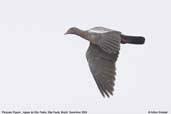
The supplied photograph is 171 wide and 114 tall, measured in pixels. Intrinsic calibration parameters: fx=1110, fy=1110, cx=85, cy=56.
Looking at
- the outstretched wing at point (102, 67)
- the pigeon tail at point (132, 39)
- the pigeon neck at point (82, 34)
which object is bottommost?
the outstretched wing at point (102, 67)

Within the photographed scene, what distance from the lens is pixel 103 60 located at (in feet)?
91.8

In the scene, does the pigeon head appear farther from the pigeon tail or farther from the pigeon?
the pigeon tail

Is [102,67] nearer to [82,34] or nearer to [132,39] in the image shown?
[132,39]

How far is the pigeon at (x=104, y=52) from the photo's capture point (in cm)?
2733

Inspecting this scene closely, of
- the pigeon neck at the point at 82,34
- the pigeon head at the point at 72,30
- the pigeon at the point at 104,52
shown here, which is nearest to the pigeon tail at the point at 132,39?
the pigeon at the point at 104,52

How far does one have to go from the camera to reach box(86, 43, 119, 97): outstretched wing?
89.4 ft

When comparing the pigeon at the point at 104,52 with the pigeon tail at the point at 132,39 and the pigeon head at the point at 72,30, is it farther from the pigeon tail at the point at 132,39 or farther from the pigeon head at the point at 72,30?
the pigeon head at the point at 72,30

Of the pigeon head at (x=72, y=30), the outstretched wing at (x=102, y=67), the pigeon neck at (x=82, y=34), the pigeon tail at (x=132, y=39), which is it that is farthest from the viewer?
the pigeon head at (x=72, y=30)

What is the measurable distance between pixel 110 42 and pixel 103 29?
1234 millimetres

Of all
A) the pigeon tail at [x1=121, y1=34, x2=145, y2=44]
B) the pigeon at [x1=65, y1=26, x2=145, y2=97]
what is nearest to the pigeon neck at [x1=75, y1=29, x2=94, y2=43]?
the pigeon at [x1=65, y1=26, x2=145, y2=97]

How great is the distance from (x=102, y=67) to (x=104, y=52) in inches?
19.8

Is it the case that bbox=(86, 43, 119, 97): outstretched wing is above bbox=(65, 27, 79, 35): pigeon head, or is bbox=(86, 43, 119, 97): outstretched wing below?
below

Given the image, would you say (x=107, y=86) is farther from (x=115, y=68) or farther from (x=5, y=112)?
(x=5, y=112)

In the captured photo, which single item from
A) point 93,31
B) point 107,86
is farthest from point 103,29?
point 107,86
